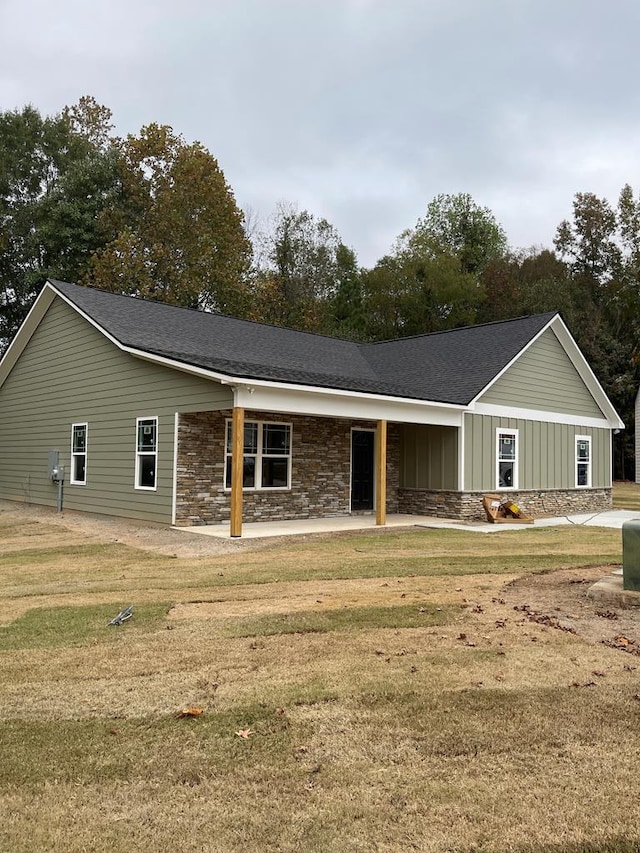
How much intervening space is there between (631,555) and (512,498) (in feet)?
36.0

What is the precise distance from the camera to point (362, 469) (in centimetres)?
1712

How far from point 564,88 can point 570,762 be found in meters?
16.6

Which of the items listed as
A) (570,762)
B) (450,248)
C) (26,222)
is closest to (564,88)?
(570,762)

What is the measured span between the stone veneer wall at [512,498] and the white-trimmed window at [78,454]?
784 cm

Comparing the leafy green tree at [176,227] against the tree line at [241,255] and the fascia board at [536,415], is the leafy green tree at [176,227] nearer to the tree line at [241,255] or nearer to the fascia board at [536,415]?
the tree line at [241,255]

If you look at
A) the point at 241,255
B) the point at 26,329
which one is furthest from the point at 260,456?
the point at 241,255

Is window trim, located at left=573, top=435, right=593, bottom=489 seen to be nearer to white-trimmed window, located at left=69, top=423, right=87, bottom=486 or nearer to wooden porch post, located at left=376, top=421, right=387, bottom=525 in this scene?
wooden porch post, located at left=376, top=421, right=387, bottom=525

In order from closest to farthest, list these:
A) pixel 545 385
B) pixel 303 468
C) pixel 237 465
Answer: pixel 237 465
pixel 303 468
pixel 545 385

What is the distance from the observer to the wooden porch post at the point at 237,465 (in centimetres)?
1152

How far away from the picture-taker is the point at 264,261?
40250mm

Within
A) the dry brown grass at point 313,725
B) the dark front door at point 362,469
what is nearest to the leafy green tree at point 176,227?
the dark front door at point 362,469

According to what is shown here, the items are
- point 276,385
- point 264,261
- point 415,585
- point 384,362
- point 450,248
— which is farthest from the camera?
point 450,248

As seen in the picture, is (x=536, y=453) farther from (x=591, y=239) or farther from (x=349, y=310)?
(x=591, y=239)

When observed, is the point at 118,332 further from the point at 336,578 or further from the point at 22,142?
the point at 22,142
